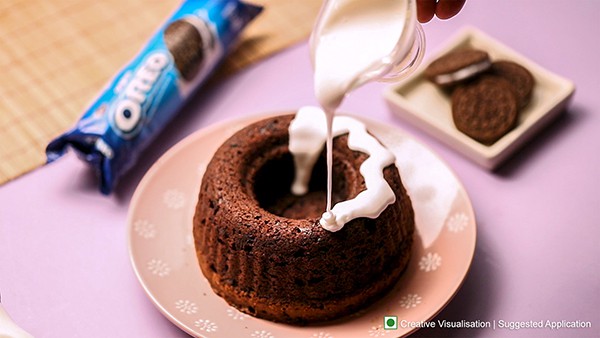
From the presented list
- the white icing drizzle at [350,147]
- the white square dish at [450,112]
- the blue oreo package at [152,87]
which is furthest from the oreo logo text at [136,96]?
the white square dish at [450,112]

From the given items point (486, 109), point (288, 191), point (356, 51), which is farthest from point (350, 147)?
point (486, 109)

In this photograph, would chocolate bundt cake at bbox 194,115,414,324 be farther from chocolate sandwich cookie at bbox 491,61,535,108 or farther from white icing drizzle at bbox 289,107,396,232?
chocolate sandwich cookie at bbox 491,61,535,108

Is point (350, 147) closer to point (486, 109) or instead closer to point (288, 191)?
point (288, 191)

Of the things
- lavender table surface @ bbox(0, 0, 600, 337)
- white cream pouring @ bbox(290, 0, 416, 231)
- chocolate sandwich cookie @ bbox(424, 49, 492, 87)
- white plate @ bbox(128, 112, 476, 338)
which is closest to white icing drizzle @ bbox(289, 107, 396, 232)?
white cream pouring @ bbox(290, 0, 416, 231)

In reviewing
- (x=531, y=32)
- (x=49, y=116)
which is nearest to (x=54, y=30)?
(x=49, y=116)

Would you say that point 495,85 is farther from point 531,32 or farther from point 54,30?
point 54,30

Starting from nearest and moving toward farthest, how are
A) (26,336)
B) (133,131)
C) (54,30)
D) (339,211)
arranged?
(339,211), (26,336), (133,131), (54,30)
